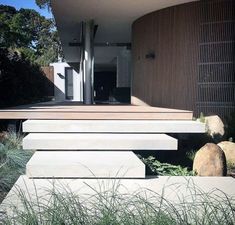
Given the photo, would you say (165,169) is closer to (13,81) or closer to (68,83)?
(13,81)

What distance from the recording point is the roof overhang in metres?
9.87

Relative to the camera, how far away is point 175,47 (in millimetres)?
9820

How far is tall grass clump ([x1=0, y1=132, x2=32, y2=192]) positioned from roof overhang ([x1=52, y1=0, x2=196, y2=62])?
197 inches

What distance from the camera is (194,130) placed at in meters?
6.48

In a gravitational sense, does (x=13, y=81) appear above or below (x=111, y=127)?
above

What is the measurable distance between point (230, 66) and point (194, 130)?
132 inches

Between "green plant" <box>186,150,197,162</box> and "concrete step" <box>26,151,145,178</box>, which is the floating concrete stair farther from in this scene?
"green plant" <box>186,150,197,162</box>

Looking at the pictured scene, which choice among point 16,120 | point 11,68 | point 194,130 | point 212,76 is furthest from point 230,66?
point 11,68

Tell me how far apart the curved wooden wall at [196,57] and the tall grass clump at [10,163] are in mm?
4724

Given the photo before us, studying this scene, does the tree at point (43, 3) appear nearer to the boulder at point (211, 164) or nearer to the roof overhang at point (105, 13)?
the roof overhang at point (105, 13)

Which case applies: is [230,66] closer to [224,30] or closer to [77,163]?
[224,30]

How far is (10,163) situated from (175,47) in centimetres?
586

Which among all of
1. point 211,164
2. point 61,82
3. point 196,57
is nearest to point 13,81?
point 196,57

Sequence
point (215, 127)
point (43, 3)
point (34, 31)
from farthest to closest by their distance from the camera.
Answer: point (34, 31) → point (43, 3) → point (215, 127)
